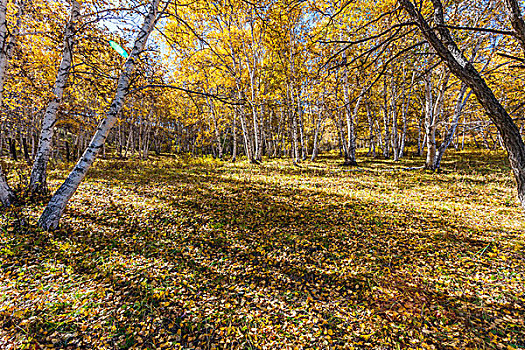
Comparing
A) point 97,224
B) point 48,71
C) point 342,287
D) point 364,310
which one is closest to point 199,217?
point 97,224

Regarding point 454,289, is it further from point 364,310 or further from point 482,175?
point 482,175

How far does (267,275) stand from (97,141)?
5.08 m

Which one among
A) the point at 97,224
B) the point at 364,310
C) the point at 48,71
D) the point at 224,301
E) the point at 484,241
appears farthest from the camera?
the point at 48,71

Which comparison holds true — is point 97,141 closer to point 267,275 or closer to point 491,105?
point 267,275

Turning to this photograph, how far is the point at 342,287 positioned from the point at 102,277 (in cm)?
463

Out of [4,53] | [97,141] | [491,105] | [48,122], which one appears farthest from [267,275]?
[48,122]

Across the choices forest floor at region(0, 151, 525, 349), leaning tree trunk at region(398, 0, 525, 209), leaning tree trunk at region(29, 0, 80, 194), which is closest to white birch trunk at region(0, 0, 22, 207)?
forest floor at region(0, 151, 525, 349)

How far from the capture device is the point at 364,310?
332cm

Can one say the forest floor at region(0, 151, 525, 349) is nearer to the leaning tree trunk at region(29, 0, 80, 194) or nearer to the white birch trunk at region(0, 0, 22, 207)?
the white birch trunk at region(0, 0, 22, 207)

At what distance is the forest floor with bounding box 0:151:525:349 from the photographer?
2.92 m

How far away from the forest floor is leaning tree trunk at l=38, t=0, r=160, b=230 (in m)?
0.53

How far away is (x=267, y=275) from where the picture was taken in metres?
4.19

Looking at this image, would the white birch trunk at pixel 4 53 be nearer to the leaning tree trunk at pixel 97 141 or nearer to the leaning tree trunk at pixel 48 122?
the leaning tree trunk at pixel 48 122

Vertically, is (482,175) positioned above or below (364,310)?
above
